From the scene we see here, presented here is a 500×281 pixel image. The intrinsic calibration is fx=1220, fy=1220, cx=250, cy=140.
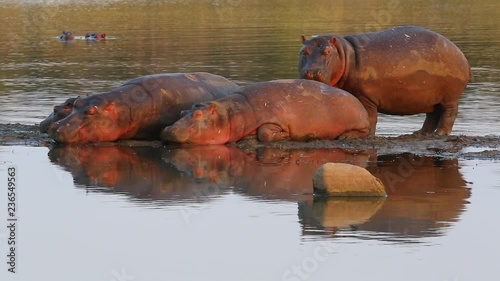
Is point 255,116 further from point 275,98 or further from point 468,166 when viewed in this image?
point 468,166

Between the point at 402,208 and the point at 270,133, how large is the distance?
3.78 meters

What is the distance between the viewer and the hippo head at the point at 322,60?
1477cm

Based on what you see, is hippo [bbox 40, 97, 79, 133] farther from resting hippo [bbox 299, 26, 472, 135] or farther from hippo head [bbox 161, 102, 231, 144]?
resting hippo [bbox 299, 26, 472, 135]

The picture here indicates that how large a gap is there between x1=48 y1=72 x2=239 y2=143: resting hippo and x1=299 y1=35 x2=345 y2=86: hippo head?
1.13 m

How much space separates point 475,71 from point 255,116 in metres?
10.1

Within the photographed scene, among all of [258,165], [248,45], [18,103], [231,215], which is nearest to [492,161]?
[258,165]

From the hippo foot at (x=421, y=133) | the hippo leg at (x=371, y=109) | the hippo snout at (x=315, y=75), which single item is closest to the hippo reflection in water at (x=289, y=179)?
the hippo snout at (x=315, y=75)

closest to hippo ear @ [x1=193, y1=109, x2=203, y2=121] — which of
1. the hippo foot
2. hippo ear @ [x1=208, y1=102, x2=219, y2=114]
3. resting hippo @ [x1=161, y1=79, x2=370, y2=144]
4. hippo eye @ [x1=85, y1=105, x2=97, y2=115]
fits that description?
resting hippo @ [x1=161, y1=79, x2=370, y2=144]

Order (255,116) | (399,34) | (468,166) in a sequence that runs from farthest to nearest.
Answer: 1. (399,34)
2. (255,116)
3. (468,166)

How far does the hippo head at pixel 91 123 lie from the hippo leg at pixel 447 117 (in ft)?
13.5

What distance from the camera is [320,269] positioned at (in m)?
8.66

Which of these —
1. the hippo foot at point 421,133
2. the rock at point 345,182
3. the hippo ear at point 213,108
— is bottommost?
the hippo foot at point 421,133

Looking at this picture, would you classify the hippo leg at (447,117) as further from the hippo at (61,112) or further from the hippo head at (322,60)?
the hippo at (61,112)

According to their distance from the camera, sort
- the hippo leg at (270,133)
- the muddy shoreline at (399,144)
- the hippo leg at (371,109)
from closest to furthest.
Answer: the muddy shoreline at (399,144), the hippo leg at (270,133), the hippo leg at (371,109)
